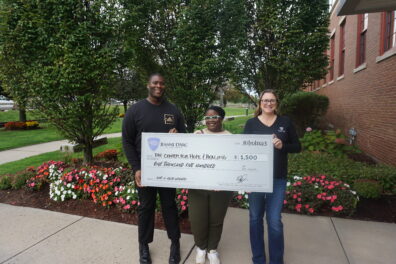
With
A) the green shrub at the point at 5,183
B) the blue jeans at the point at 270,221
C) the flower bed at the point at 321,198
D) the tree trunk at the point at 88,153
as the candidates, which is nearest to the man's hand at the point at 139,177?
the blue jeans at the point at 270,221

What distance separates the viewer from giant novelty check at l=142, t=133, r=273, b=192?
2.34m

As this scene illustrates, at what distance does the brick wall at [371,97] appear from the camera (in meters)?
6.06

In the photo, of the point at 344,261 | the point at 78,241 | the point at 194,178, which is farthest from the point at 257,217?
the point at 78,241

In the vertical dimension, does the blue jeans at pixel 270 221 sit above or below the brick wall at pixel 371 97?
below

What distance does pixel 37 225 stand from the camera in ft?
11.7

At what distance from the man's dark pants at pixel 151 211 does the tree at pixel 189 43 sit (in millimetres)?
3774

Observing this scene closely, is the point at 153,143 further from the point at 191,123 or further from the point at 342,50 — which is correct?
the point at 342,50

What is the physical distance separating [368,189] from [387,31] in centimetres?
505

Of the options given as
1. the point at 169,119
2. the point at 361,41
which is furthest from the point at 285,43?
the point at 169,119

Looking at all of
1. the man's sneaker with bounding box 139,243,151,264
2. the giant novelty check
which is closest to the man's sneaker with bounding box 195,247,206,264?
the man's sneaker with bounding box 139,243,151,264

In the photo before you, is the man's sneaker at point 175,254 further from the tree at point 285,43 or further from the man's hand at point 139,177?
the tree at point 285,43

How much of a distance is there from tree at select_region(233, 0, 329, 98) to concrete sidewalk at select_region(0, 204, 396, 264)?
495 centimetres

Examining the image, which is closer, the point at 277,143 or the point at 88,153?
the point at 277,143

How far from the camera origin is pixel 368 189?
3.99 metres
